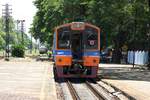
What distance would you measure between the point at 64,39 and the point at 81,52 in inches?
49.8

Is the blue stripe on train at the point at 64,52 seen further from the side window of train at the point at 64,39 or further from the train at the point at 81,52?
the side window of train at the point at 64,39

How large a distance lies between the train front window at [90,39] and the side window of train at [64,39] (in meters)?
1.03

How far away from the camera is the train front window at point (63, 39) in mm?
30391

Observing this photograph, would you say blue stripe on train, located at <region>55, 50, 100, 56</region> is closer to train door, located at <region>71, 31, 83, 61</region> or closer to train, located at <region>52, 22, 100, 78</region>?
train, located at <region>52, 22, 100, 78</region>

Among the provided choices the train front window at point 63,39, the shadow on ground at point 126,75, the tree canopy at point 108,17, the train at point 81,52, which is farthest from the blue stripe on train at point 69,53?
the tree canopy at point 108,17

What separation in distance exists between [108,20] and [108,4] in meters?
2.57

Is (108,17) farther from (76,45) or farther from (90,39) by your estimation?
(90,39)

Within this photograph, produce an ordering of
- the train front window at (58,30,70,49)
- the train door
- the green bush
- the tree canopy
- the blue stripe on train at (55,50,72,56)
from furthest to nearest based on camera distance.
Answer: the green bush
the tree canopy
the train door
the train front window at (58,30,70,49)
the blue stripe on train at (55,50,72,56)

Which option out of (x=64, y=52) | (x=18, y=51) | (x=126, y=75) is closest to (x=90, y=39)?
(x=64, y=52)

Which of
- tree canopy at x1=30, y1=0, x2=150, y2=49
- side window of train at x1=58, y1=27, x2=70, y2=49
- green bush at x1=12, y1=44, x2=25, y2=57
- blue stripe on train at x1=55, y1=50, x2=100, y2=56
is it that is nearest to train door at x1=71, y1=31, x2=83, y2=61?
side window of train at x1=58, y1=27, x2=70, y2=49

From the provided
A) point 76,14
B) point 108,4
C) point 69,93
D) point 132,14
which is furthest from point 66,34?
point 76,14

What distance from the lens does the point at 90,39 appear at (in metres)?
→ 30.6

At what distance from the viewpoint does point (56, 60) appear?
30344 millimetres

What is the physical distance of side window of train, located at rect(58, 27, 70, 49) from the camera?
3039cm
